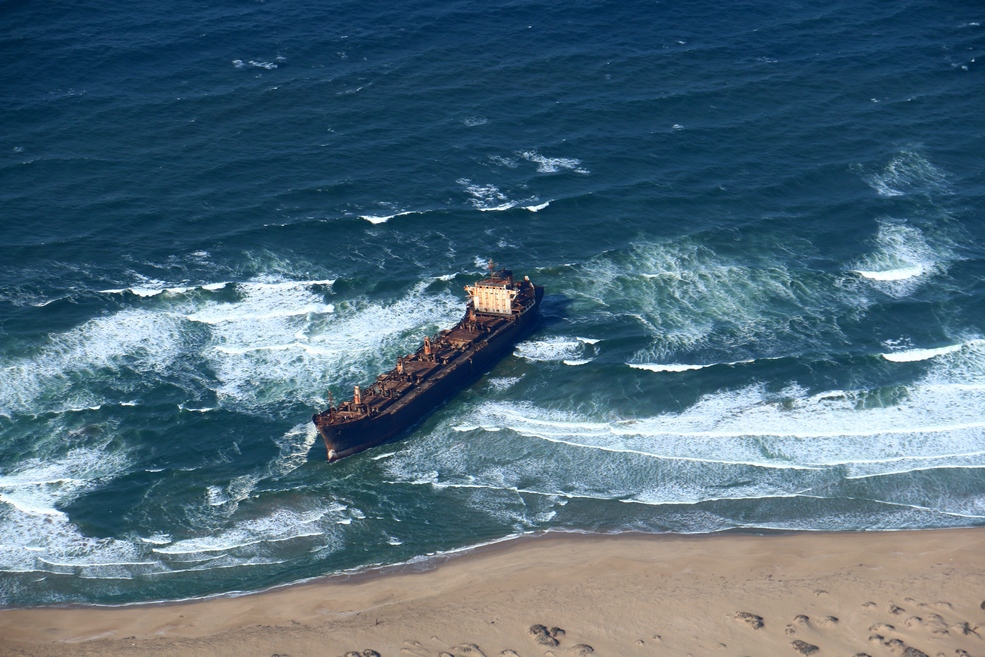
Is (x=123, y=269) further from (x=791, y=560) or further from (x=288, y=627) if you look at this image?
(x=791, y=560)

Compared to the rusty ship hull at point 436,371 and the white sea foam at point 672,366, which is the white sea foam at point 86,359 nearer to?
the rusty ship hull at point 436,371

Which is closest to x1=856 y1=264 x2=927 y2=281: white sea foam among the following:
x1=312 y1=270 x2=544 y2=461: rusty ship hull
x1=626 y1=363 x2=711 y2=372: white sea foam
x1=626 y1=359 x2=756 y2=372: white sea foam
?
x1=626 y1=359 x2=756 y2=372: white sea foam

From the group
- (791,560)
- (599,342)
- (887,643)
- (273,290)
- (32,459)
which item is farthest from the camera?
(273,290)

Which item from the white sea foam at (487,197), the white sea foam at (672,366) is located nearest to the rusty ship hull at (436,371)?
the white sea foam at (672,366)

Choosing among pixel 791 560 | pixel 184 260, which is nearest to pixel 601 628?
pixel 791 560

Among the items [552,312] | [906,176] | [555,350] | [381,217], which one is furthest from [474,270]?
[906,176]

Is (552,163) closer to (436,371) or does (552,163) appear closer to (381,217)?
(381,217)
